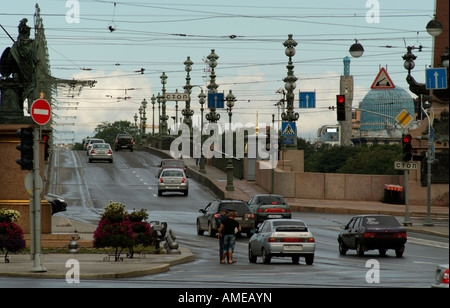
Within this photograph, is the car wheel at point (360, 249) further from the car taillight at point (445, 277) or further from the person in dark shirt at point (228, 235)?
the car taillight at point (445, 277)

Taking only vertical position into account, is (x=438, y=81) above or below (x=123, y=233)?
above

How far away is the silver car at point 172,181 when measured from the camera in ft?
184

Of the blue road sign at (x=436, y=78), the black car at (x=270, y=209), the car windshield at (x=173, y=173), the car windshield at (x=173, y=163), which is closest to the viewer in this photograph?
the blue road sign at (x=436, y=78)

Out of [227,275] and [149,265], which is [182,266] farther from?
[227,275]

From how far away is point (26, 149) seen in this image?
65.7 ft

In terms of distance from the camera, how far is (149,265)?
21.9 metres

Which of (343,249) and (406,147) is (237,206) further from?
(406,147)

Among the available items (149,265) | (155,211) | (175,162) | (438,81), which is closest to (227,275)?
(149,265)

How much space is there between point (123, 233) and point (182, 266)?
1993 millimetres

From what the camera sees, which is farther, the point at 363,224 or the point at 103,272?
the point at 363,224

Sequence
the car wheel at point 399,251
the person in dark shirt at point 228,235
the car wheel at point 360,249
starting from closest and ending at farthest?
the person in dark shirt at point 228,235, the car wheel at point 399,251, the car wheel at point 360,249

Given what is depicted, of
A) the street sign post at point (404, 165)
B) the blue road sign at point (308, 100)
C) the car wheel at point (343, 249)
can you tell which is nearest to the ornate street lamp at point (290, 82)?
the blue road sign at point (308, 100)

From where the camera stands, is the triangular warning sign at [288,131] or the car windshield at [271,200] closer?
the car windshield at [271,200]

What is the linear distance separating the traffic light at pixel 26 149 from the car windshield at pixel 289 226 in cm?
826
